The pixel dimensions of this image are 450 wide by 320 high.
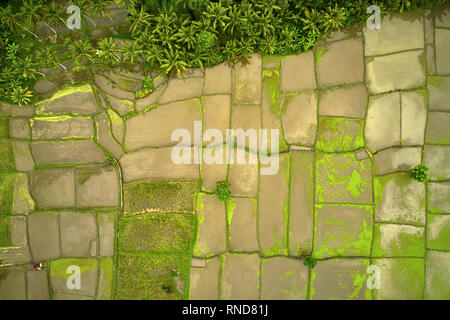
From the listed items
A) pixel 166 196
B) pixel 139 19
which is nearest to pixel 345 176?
pixel 166 196

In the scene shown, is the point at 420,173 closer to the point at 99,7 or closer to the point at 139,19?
the point at 139,19

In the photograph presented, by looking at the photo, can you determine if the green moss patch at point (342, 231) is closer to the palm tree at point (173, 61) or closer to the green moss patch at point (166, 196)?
the green moss patch at point (166, 196)

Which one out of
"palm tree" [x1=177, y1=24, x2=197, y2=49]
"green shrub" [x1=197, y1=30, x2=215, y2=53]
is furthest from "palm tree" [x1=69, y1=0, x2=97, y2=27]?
"green shrub" [x1=197, y1=30, x2=215, y2=53]

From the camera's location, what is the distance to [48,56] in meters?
5.99

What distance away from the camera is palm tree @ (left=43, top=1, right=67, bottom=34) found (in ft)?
19.5

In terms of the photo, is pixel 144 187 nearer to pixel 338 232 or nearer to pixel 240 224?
pixel 240 224

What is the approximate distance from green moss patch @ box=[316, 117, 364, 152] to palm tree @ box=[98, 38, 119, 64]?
14.9 feet

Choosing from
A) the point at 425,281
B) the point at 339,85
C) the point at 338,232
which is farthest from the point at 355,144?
the point at 425,281

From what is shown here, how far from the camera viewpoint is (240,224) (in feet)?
19.7

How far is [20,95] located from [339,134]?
668cm

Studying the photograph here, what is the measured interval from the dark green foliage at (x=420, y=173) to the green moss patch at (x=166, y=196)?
175 inches

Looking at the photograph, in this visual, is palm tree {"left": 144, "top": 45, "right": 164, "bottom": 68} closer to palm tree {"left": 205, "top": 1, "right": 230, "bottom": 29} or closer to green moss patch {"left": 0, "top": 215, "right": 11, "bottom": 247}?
palm tree {"left": 205, "top": 1, "right": 230, "bottom": 29}

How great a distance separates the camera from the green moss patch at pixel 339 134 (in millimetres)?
5965
